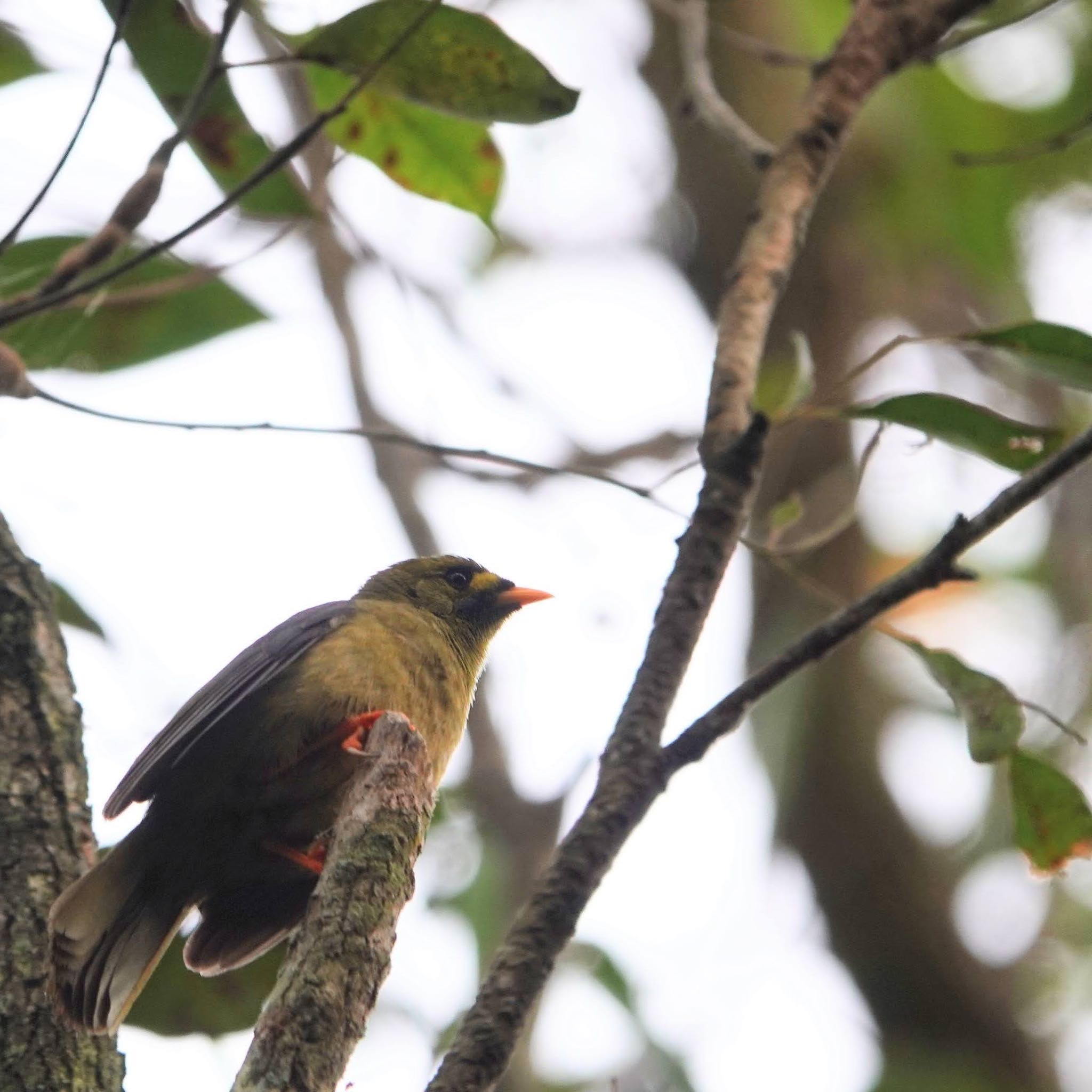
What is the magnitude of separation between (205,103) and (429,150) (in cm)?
73

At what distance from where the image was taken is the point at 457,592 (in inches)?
202

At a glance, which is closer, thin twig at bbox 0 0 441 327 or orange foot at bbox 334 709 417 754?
thin twig at bbox 0 0 441 327

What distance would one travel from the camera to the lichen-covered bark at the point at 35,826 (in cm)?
293

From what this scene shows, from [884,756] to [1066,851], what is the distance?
111 inches

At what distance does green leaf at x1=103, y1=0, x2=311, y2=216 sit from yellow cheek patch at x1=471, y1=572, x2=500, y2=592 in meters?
1.60

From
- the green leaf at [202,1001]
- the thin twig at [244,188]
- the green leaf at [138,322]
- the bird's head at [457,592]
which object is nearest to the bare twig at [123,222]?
the thin twig at [244,188]

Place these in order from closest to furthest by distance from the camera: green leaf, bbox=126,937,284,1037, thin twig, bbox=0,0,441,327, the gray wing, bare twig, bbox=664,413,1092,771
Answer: bare twig, bbox=664,413,1092,771, thin twig, bbox=0,0,441,327, green leaf, bbox=126,937,284,1037, the gray wing

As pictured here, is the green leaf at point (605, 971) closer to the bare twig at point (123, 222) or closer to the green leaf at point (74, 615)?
the green leaf at point (74, 615)

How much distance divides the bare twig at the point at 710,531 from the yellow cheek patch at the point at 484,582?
1.95 meters

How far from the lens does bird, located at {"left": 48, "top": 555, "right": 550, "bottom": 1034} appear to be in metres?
3.66

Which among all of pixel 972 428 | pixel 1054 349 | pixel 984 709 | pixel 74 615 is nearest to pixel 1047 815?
pixel 984 709

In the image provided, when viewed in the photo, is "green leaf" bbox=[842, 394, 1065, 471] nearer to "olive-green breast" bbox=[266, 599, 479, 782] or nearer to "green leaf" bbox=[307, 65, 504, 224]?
"green leaf" bbox=[307, 65, 504, 224]

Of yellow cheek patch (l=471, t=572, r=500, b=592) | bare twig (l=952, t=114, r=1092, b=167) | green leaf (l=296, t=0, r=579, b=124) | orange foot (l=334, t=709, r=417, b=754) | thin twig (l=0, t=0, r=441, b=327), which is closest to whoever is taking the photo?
thin twig (l=0, t=0, r=441, b=327)

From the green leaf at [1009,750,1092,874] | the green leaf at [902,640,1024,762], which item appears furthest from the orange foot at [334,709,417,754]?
the green leaf at [1009,750,1092,874]
